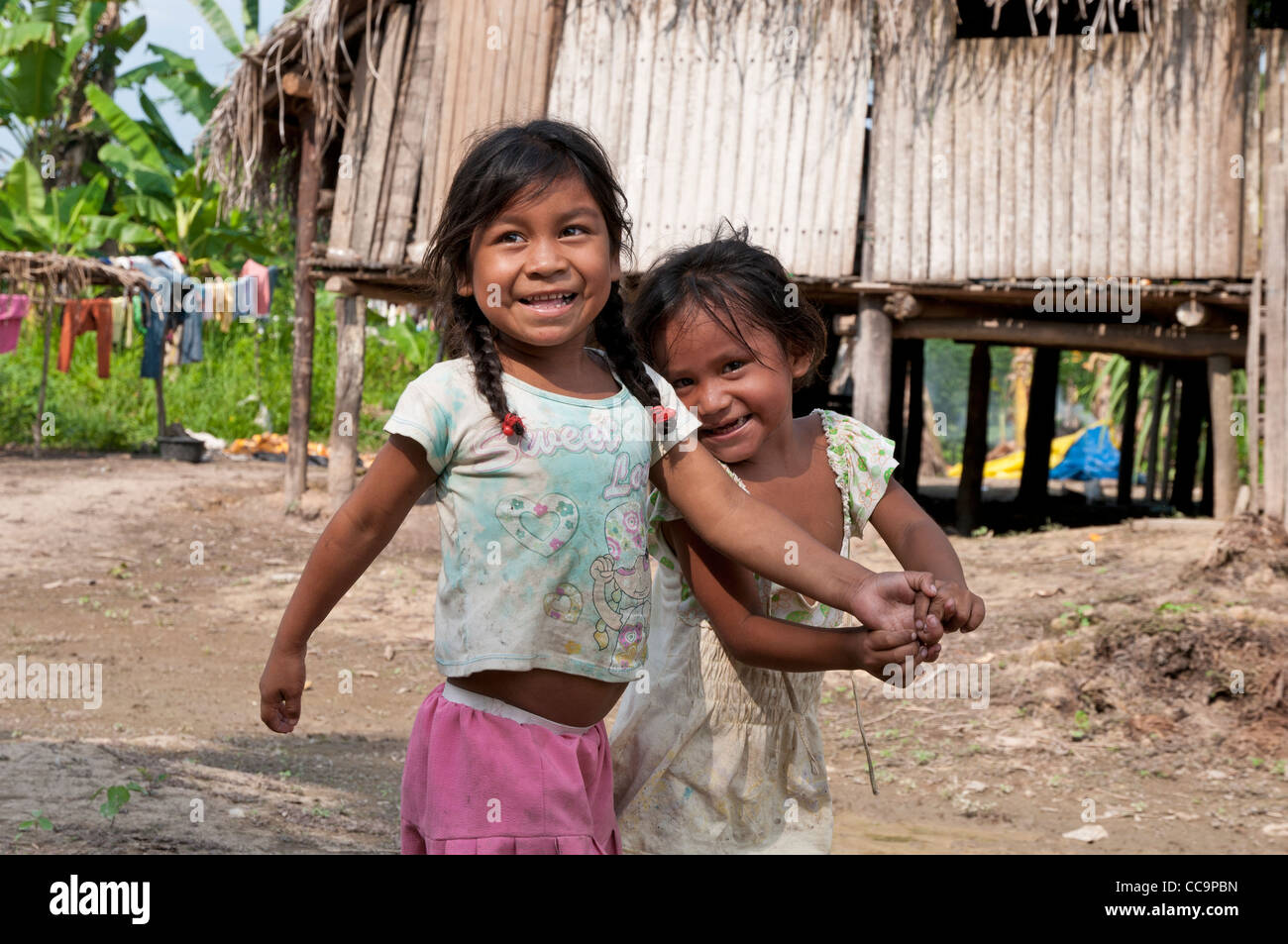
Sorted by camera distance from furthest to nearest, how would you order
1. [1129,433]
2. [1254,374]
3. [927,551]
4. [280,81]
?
[1129,433]
[280,81]
[1254,374]
[927,551]

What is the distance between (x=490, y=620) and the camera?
1846mm

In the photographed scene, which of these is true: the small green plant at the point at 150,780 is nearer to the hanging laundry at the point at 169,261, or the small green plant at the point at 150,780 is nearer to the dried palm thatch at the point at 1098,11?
the dried palm thatch at the point at 1098,11

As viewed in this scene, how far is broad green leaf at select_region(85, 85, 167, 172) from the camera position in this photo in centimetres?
1692

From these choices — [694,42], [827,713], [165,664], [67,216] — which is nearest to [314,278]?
[694,42]

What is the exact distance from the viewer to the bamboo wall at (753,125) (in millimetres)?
8891

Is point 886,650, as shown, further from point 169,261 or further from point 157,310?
point 169,261

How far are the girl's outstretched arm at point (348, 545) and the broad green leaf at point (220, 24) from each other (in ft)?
53.5

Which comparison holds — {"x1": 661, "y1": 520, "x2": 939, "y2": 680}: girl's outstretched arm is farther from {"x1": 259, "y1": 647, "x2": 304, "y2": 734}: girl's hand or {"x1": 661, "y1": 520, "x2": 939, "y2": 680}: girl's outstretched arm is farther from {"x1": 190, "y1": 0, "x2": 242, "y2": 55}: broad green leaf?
{"x1": 190, "y1": 0, "x2": 242, "y2": 55}: broad green leaf

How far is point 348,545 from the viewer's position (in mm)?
1854

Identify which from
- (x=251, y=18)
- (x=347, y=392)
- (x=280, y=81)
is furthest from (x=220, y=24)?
(x=347, y=392)

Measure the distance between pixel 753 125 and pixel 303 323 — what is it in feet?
13.2

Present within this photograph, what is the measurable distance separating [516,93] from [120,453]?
7828mm

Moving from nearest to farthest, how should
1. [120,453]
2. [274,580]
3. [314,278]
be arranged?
[274,580]
[314,278]
[120,453]
